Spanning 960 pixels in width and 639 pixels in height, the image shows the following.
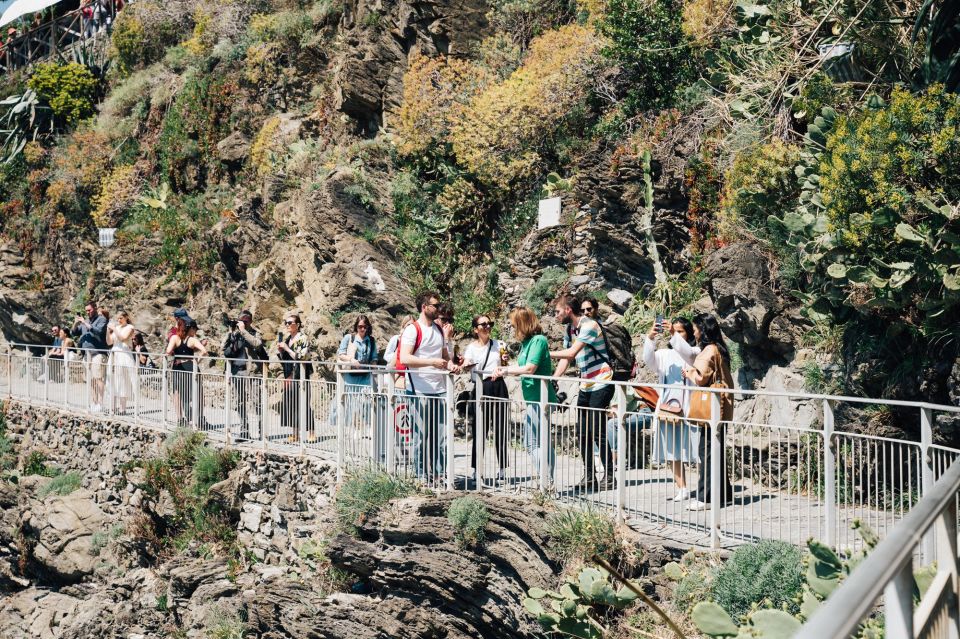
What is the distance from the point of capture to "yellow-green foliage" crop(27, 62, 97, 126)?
32.0 meters

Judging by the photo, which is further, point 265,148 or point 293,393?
point 265,148

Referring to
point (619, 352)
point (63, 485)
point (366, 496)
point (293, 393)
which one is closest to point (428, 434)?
point (366, 496)

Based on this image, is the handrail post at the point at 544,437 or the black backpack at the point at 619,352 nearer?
the handrail post at the point at 544,437

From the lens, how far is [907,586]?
2.45m

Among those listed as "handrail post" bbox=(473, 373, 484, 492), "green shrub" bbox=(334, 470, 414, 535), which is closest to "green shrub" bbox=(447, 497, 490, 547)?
"handrail post" bbox=(473, 373, 484, 492)

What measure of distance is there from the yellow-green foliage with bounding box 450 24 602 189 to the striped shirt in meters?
8.54

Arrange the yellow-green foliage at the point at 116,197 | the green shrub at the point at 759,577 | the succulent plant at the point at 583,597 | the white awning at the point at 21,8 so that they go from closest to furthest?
the succulent plant at the point at 583,597 → the green shrub at the point at 759,577 → the yellow-green foliage at the point at 116,197 → the white awning at the point at 21,8

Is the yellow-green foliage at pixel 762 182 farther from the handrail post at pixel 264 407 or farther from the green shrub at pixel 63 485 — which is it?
the green shrub at pixel 63 485

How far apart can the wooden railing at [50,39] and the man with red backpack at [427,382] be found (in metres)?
30.0

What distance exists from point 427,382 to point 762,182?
485cm

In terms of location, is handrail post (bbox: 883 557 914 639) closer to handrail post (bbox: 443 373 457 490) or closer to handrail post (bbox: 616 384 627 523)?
handrail post (bbox: 616 384 627 523)

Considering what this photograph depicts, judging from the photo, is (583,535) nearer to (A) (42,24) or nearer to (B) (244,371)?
(B) (244,371)

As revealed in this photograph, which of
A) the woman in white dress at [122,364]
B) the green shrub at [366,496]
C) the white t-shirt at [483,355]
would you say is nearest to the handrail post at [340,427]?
the green shrub at [366,496]

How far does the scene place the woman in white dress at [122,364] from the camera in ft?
57.4
